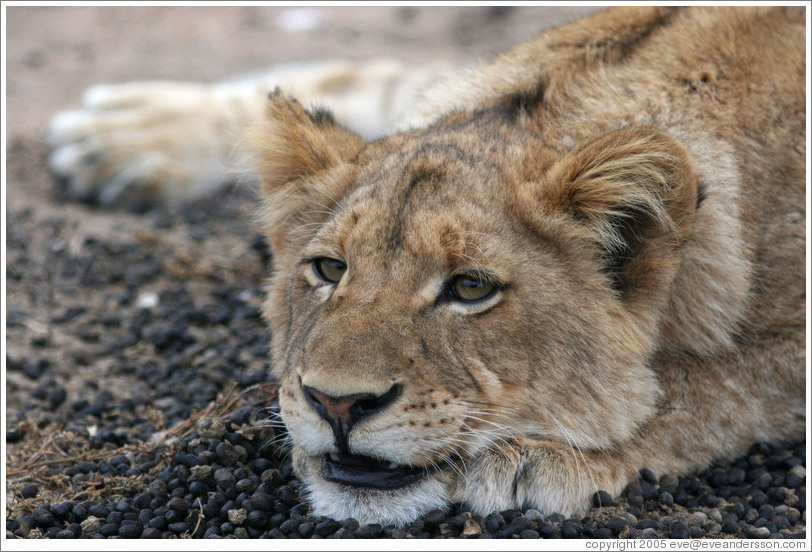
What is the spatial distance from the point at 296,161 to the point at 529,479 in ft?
6.08

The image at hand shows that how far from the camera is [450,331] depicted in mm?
3566

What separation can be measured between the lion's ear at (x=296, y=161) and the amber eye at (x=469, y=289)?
0.85 meters

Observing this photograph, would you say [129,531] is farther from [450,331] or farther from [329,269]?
[450,331]

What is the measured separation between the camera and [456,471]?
359cm

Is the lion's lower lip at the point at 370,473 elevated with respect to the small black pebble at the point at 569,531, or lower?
elevated

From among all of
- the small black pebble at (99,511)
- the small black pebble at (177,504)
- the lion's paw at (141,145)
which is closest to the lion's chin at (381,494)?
the small black pebble at (177,504)

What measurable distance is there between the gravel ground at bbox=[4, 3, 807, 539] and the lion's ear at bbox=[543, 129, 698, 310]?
2.88ft

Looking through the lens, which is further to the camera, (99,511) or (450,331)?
(99,511)

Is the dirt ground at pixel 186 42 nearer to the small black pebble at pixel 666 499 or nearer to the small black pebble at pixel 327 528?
the small black pebble at pixel 327 528


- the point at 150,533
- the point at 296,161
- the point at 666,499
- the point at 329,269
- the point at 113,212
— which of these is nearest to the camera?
the point at 150,533

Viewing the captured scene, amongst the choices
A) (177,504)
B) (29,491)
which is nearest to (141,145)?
(29,491)

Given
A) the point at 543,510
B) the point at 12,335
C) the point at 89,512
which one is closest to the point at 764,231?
the point at 543,510

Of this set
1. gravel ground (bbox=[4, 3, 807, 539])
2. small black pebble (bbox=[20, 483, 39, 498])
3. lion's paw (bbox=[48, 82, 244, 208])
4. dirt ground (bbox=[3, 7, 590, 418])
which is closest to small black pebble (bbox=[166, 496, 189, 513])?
gravel ground (bbox=[4, 3, 807, 539])

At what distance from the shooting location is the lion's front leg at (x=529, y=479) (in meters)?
3.57
